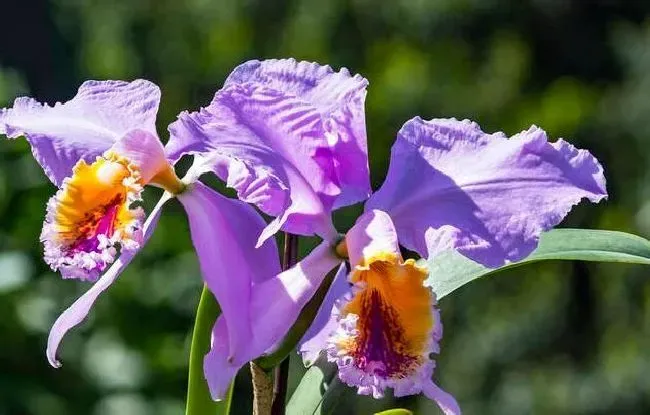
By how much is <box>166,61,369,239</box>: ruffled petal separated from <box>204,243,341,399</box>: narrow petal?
1.4 inches

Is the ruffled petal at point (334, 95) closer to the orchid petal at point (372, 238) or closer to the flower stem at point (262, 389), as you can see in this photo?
the orchid petal at point (372, 238)

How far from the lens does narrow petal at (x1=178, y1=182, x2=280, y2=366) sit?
821 mm

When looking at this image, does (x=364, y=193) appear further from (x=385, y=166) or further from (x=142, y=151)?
(x=385, y=166)

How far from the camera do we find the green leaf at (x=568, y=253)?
974 millimetres

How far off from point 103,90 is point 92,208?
0.11 meters

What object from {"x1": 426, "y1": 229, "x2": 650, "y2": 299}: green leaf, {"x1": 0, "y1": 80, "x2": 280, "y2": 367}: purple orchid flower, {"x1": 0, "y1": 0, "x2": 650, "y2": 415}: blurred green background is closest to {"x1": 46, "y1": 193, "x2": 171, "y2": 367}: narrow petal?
{"x1": 0, "y1": 80, "x2": 280, "y2": 367}: purple orchid flower

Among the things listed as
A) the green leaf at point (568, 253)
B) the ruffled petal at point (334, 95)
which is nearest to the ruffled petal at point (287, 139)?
the ruffled petal at point (334, 95)

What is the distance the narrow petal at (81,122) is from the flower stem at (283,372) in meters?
0.14

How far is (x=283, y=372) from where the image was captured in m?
0.87

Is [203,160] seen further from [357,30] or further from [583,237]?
[357,30]

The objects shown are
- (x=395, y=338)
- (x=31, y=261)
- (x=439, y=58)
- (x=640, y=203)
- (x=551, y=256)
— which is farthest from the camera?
(x=439, y=58)

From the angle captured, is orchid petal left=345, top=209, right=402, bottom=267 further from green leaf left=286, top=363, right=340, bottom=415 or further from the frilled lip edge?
green leaf left=286, top=363, right=340, bottom=415

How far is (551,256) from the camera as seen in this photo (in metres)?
0.97

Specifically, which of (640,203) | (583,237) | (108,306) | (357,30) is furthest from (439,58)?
(583,237)
